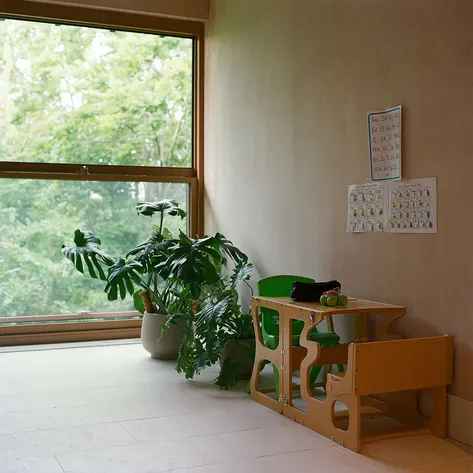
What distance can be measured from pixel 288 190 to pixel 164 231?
122 cm

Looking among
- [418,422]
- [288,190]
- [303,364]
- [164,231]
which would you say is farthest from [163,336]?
[418,422]

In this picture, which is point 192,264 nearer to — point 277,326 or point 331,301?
point 277,326

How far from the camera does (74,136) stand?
5.57 meters

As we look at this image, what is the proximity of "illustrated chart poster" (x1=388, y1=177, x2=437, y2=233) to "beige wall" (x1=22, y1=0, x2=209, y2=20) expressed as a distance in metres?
2.97

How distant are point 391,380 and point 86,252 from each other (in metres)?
→ 2.65

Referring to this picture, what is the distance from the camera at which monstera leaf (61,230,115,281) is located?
16.2ft

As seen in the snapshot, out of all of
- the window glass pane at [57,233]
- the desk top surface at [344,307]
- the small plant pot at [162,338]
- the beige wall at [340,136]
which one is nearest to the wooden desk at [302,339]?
the desk top surface at [344,307]

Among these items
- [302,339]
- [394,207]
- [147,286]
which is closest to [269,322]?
[302,339]

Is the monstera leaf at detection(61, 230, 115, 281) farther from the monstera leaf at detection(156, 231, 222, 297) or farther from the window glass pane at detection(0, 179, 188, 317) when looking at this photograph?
the monstera leaf at detection(156, 231, 222, 297)

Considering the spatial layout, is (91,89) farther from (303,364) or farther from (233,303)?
(303,364)

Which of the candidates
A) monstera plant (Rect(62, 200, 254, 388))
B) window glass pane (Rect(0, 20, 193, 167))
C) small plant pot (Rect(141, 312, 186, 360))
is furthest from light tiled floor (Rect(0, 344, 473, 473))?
window glass pane (Rect(0, 20, 193, 167))

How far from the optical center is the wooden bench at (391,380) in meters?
3.01

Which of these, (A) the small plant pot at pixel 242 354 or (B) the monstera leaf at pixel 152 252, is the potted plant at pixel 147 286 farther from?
(A) the small plant pot at pixel 242 354

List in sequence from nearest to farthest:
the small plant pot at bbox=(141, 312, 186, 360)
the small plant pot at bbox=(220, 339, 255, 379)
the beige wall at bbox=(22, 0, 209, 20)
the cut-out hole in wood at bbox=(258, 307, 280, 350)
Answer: the cut-out hole in wood at bbox=(258, 307, 280, 350), the small plant pot at bbox=(220, 339, 255, 379), the small plant pot at bbox=(141, 312, 186, 360), the beige wall at bbox=(22, 0, 209, 20)
